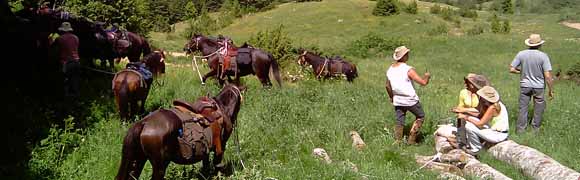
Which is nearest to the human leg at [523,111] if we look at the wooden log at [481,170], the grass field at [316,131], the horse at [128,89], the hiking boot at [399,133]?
the grass field at [316,131]

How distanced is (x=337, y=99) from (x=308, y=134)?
3.84 m

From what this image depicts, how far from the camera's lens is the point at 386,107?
12195 mm

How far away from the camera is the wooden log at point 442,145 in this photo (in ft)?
28.9

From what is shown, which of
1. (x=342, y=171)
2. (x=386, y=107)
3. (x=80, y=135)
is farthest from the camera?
(x=386, y=107)

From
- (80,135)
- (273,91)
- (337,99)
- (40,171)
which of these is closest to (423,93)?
(337,99)

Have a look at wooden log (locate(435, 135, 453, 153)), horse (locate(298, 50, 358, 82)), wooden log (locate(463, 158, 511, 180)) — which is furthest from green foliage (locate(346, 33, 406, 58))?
wooden log (locate(463, 158, 511, 180))

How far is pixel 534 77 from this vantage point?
10.1 meters

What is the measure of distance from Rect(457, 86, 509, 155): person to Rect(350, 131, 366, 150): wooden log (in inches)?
63.5

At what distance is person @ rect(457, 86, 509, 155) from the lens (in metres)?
8.42

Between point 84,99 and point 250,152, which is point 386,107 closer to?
point 250,152

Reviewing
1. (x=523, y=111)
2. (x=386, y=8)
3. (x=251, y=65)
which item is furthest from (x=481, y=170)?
(x=386, y=8)

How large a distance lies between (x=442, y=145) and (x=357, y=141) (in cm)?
138

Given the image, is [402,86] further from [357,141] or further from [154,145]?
[154,145]

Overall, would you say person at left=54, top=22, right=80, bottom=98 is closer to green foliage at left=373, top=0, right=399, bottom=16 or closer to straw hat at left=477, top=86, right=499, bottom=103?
straw hat at left=477, top=86, right=499, bottom=103
